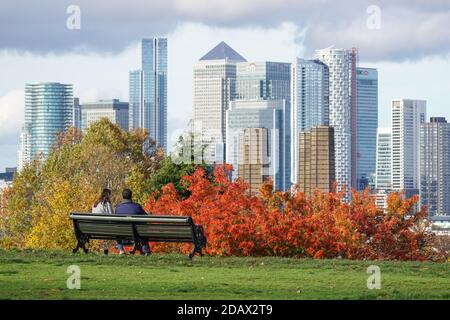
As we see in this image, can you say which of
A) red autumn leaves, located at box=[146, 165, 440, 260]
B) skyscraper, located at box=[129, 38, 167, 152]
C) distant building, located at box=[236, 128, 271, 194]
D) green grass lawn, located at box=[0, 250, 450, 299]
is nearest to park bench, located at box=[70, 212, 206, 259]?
green grass lawn, located at box=[0, 250, 450, 299]

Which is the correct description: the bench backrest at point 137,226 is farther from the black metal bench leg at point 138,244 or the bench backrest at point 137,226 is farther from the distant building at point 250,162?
the distant building at point 250,162

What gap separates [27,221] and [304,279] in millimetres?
47545

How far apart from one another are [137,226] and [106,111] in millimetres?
152651

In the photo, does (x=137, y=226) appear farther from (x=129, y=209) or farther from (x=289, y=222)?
(x=289, y=222)

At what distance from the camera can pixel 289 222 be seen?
77.0ft

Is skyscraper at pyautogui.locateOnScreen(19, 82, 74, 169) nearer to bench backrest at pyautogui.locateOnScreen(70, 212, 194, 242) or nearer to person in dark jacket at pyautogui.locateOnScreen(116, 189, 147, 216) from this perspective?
person in dark jacket at pyautogui.locateOnScreen(116, 189, 147, 216)

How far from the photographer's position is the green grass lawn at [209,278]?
13461 mm

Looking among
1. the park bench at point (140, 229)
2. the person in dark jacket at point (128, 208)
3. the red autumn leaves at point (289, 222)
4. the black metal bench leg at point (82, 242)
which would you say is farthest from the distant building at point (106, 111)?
the park bench at point (140, 229)

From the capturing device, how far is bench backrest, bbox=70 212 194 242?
17781mm

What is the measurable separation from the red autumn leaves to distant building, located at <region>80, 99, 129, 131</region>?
11937 cm

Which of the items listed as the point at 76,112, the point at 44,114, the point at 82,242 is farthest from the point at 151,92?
the point at 82,242

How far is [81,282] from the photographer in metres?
14.2

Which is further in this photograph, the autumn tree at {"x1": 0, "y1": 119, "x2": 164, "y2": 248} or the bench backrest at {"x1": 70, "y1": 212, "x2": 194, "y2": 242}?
the autumn tree at {"x1": 0, "y1": 119, "x2": 164, "y2": 248}
